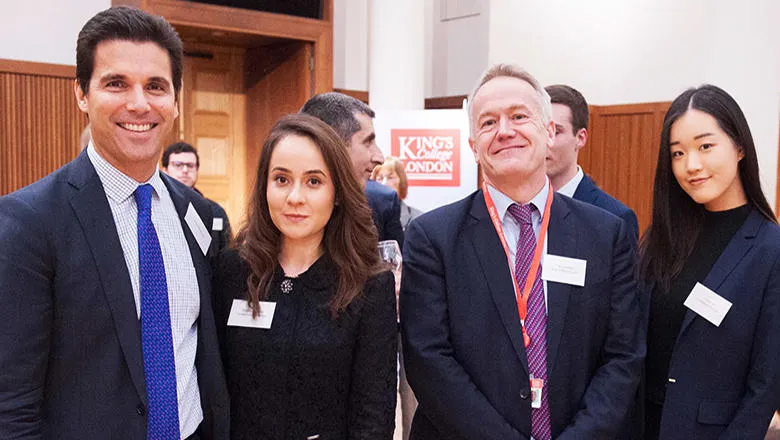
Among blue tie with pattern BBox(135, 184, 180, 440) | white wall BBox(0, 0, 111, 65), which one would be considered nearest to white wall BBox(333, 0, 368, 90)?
white wall BBox(0, 0, 111, 65)

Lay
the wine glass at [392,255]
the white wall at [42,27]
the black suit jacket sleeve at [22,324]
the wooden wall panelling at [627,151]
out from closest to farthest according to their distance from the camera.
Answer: the black suit jacket sleeve at [22,324]
the wine glass at [392,255]
the white wall at [42,27]
the wooden wall panelling at [627,151]

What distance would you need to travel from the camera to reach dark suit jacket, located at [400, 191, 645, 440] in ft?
6.22

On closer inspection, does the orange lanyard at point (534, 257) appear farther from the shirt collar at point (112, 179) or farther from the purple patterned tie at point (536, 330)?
the shirt collar at point (112, 179)

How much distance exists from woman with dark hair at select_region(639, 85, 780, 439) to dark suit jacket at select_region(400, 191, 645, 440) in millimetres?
195

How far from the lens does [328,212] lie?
201cm

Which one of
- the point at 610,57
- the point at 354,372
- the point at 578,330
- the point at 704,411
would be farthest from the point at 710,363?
the point at 610,57

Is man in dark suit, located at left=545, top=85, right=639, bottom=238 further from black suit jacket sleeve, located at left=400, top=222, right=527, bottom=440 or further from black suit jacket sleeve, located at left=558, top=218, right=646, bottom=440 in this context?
black suit jacket sleeve, located at left=400, top=222, right=527, bottom=440

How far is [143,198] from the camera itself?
1.81m

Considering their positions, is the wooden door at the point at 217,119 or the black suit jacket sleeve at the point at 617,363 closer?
the black suit jacket sleeve at the point at 617,363

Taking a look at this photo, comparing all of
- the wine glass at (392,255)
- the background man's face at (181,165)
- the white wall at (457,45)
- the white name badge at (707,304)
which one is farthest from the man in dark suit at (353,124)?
the white wall at (457,45)

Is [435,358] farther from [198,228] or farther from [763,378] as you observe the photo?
[763,378]

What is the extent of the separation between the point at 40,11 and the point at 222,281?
5.15 meters

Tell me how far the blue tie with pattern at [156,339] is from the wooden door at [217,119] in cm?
580

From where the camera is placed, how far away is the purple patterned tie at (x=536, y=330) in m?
1.92
